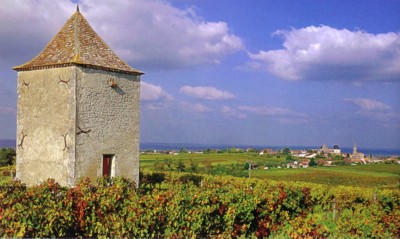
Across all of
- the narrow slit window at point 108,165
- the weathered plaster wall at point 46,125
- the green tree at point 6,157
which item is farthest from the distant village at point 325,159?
the weathered plaster wall at point 46,125

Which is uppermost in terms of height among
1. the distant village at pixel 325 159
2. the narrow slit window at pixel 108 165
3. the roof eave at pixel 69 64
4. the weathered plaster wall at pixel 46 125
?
the roof eave at pixel 69 64

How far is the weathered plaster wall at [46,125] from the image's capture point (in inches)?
617

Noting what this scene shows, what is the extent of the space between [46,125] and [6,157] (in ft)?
88.1

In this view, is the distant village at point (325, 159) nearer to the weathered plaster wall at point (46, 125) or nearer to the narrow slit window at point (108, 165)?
the narrow slit window at point (108, 165)

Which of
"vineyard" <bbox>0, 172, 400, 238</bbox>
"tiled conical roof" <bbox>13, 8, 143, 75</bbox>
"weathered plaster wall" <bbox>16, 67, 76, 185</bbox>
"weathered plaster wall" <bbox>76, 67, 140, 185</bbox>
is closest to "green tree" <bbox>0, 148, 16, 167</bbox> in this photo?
"weathered plaster wall" <bbox>16, 67, 76, 185</bbox>

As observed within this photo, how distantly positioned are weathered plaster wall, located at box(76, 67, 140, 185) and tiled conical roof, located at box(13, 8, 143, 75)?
0.36 m

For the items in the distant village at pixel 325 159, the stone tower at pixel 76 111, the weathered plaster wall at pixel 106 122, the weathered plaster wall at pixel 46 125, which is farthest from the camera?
the distant village at pixel 325 159

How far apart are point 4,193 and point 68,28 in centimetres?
961

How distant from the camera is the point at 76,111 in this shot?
1570 centimetres

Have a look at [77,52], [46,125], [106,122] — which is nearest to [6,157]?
[46,125]

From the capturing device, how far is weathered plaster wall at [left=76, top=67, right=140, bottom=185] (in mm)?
15922

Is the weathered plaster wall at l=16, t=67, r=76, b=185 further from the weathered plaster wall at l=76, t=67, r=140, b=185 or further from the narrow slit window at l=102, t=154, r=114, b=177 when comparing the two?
the narrow slit window at l=102, t=154, r=114, b=177

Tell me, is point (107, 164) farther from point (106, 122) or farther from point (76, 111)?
point (76, 111)

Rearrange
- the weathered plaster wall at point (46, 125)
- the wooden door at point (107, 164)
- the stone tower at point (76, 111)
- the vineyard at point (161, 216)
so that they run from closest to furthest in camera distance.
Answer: the vineyard at point (161, 216)
the weathered plaster wall at point (46, 125)
the stone tower at point (76, 111)
the wooden door at point (107, 164)
